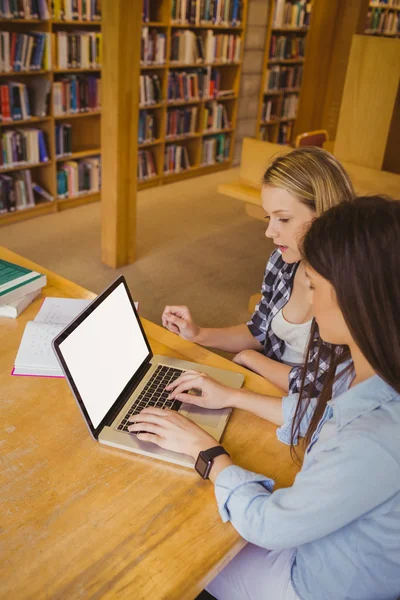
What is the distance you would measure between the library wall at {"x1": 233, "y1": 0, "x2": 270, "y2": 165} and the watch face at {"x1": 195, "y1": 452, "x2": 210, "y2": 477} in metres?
5.37

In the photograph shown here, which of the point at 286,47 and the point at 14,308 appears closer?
the point at 14,308

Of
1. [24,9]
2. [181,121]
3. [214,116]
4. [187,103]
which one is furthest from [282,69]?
[24,9]

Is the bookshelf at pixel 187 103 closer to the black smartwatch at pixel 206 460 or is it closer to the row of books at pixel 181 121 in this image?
the row of books at pixel 181 121

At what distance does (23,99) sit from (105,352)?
3343 millimetres

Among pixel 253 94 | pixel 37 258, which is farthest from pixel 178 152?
pixel 37 258

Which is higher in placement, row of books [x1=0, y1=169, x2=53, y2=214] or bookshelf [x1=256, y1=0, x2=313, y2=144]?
bookshelf [x1=256, y1=0, x2=313, y2=144]

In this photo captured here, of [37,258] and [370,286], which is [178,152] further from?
[370,286]

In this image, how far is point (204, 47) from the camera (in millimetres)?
5109

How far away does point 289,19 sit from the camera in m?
5.86

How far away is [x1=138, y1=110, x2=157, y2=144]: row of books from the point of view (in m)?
4.83

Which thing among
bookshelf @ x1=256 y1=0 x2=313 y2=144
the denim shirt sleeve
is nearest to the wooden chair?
bookshelf @ x1=256 y1=0 x2=313 y2=144

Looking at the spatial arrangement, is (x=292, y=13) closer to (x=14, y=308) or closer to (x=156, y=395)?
(x=14, y=308)

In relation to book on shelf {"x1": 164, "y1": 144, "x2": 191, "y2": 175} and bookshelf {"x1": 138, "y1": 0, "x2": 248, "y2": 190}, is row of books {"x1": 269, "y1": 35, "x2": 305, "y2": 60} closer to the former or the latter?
bookshelf {"x1": 138, "y1": 0, "x2": 248, "y2": 190}

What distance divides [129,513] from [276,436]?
1.18 feet
